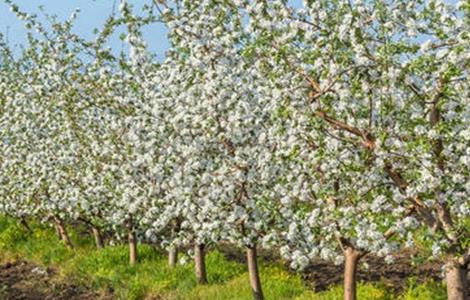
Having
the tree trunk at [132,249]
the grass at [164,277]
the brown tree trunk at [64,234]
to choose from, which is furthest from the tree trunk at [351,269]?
the brown tree trunk at [64,234]

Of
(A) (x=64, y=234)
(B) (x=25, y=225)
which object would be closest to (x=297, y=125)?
(A) (x=64, y=234)

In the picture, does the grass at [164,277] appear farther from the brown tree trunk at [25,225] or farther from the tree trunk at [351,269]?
the brown tree trunk at [25,225]

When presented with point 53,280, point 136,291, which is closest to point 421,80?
point 136,291

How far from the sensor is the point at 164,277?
18312mm

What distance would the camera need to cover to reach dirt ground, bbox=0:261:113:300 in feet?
64.1

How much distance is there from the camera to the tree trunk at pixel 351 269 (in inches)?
514

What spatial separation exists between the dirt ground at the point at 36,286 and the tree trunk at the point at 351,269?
7271mm

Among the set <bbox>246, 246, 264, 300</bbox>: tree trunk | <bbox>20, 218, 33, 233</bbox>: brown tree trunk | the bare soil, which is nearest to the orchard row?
<bbox>246, 246, 264, 300</bbox>: tree trunk

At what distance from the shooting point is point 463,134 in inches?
347

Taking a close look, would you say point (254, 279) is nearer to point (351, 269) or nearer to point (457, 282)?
point (351, 269)

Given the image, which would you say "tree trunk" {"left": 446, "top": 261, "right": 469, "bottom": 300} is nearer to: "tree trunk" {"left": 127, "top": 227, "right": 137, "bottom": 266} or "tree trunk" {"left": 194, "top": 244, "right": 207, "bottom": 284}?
"tree trunk" {"left": 194, "top": 244, "right": 207, "bottom": 284}

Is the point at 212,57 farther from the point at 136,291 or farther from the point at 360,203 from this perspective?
the point at 136,291

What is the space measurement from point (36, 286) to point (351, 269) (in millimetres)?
11025

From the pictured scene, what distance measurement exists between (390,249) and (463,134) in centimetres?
231
